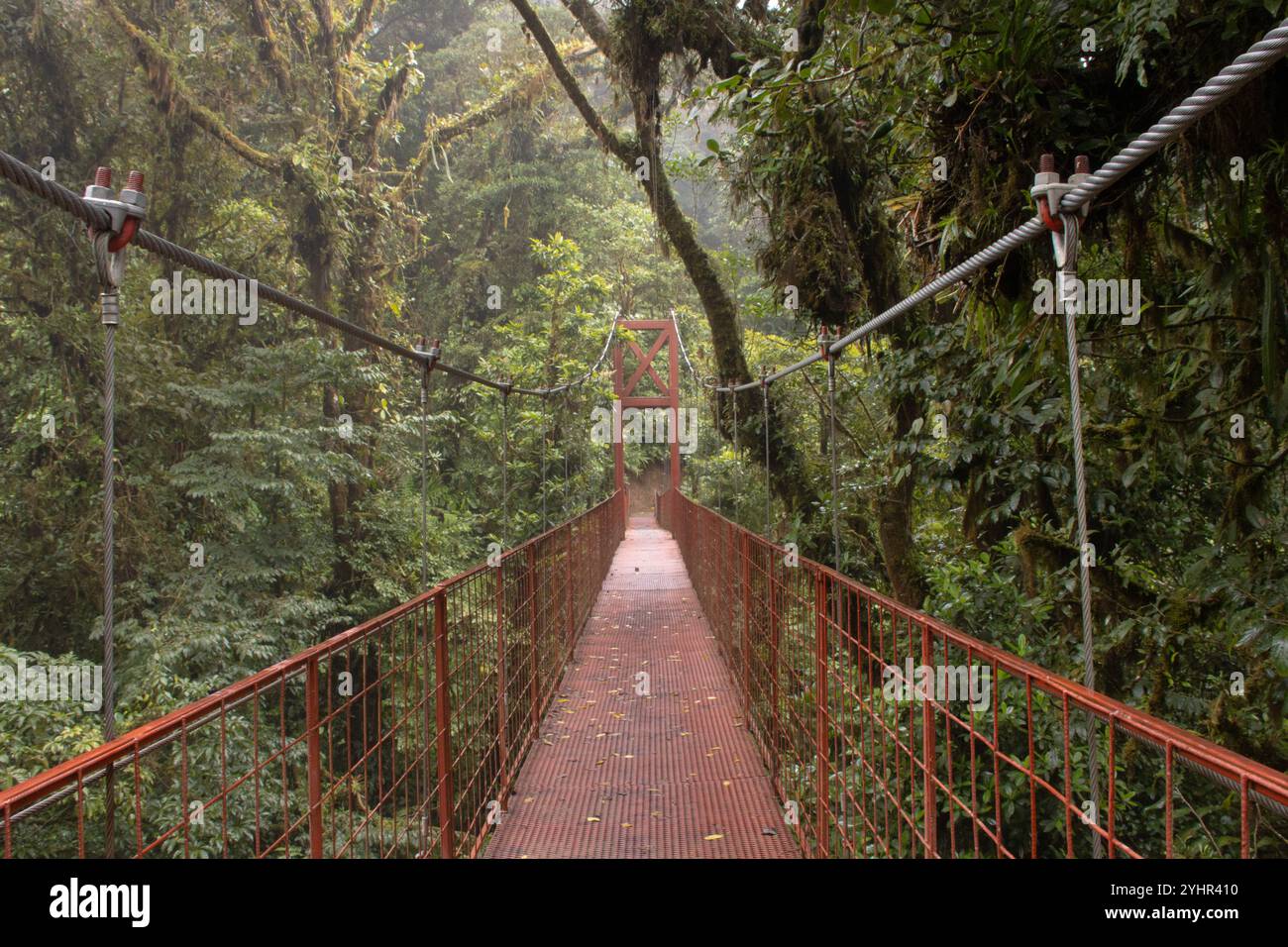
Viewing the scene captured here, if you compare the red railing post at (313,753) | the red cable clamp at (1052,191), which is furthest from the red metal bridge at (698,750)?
the red cable clamp at (1052,191)

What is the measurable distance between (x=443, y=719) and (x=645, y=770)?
4.19ft

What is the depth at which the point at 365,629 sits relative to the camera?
158 centimetres

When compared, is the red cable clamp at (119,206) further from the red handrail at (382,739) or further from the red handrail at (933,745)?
the red handrail at (933,745)

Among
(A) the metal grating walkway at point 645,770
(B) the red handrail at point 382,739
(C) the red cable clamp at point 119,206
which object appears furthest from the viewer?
(A) the metal grating walkway at point 645,770

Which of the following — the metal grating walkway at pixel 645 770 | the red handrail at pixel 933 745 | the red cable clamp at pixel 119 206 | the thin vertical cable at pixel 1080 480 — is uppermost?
the red cable clamp at pixel 119 206

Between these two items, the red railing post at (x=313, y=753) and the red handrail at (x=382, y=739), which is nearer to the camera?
the red handrail at (x=382, y=739)

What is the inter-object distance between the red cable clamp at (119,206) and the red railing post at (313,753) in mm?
659

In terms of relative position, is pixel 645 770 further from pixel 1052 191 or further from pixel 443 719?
pixel 1052 191

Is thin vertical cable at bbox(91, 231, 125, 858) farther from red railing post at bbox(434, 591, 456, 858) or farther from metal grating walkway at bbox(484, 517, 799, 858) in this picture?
Answer: metal grating walkway at bbox(484, 517, 799, 858)

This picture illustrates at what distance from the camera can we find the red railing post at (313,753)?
132 cm

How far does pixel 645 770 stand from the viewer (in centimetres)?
320
